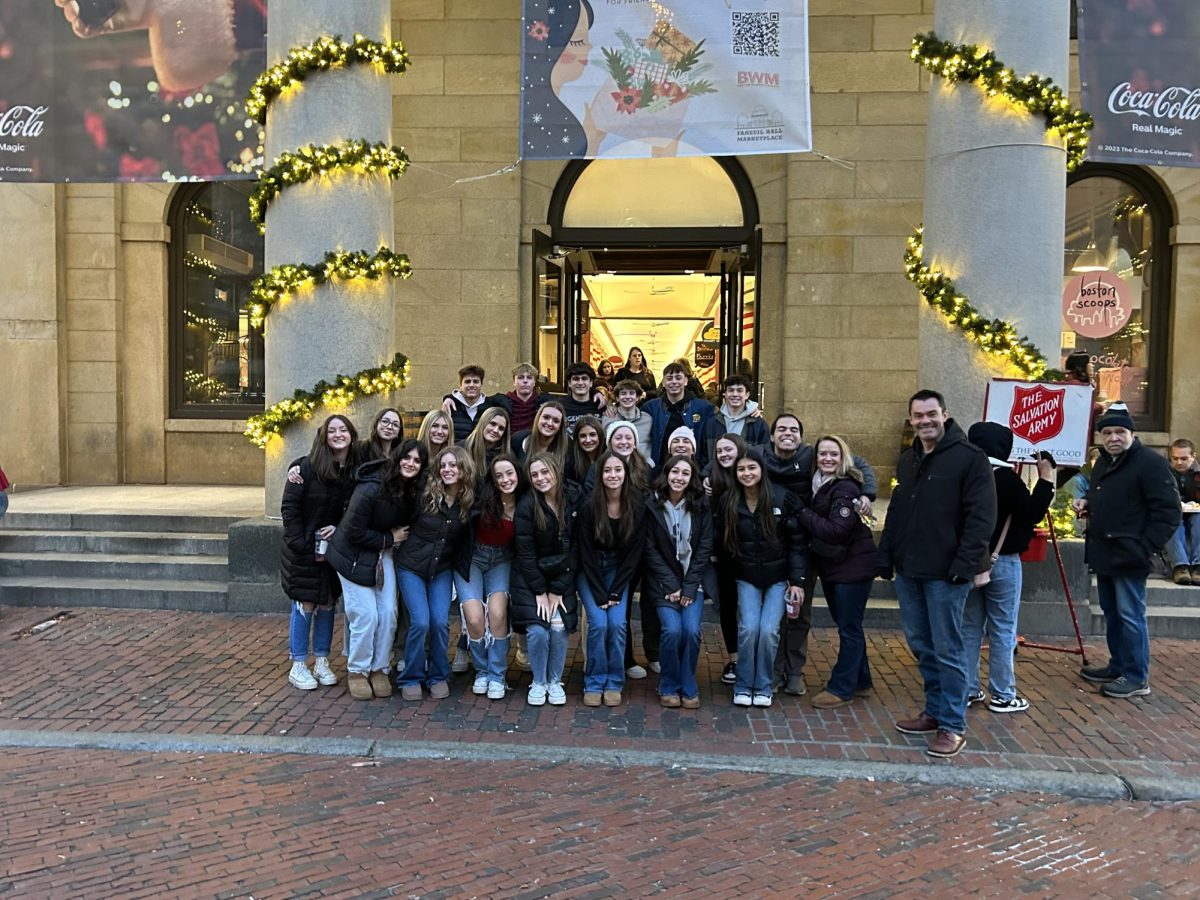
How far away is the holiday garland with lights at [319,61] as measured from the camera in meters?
7.60

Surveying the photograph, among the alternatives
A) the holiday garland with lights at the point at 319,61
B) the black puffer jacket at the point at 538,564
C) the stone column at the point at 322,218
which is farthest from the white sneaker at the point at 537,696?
the holiday garland with lights at the point at 319,61

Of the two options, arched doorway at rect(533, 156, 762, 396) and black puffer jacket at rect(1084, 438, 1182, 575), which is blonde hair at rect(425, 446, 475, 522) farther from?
arched doorway at rect(533, 156, 762, 396)

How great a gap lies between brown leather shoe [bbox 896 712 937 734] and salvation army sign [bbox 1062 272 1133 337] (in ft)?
25.9

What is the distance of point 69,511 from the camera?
920 cm

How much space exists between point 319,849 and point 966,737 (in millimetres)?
3684

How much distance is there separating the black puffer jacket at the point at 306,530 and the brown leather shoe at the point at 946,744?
391cm

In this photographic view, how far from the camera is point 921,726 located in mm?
5324

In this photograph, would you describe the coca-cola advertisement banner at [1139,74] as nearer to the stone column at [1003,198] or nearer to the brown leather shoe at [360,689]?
the stone column at [1003,198]

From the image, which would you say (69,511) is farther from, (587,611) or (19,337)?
(587,611)

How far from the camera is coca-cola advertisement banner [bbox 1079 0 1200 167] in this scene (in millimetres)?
7730

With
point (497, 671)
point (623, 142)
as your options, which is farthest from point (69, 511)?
point (623, 142)

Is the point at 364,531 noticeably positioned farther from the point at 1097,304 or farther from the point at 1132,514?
the point at 1097,304

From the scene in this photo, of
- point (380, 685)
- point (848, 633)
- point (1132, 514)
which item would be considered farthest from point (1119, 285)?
point (380, 685)

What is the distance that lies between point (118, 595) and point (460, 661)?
3664 millimetres
